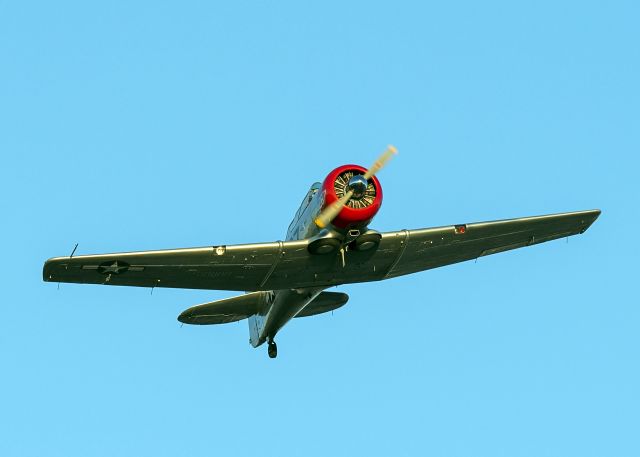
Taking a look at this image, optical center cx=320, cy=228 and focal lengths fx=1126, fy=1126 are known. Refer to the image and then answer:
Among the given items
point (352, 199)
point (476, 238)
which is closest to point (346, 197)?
point (352, 199)

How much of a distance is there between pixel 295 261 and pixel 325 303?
13.5ft

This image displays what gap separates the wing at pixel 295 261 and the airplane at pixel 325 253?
0.07ft

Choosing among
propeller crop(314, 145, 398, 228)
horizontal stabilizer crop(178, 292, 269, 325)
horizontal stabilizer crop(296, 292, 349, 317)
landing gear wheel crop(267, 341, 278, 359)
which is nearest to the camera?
propeller crop(314, 145, 398, 228)

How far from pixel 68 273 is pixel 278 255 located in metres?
4.17

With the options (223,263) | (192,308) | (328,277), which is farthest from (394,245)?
(192,308)

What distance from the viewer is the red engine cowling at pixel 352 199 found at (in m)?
21.9

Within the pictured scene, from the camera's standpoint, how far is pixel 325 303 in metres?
26.9

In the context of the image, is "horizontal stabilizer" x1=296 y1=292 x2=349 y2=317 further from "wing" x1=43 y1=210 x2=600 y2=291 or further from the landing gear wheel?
"wing" x1=43 y1=210 x2=600 y2=291

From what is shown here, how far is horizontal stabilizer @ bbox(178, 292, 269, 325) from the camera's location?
85.7 ft

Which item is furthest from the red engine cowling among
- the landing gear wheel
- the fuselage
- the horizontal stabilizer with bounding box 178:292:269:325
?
the landing gear wheel

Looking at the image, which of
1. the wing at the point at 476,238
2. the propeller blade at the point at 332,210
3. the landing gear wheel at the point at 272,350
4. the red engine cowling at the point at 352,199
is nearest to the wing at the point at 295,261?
the wing at the point at 476,238

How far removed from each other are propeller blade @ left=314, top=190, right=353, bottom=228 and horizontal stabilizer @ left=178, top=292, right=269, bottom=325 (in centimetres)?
517

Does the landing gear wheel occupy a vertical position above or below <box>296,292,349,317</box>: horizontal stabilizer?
below

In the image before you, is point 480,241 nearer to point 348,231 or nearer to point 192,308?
point 348,231
